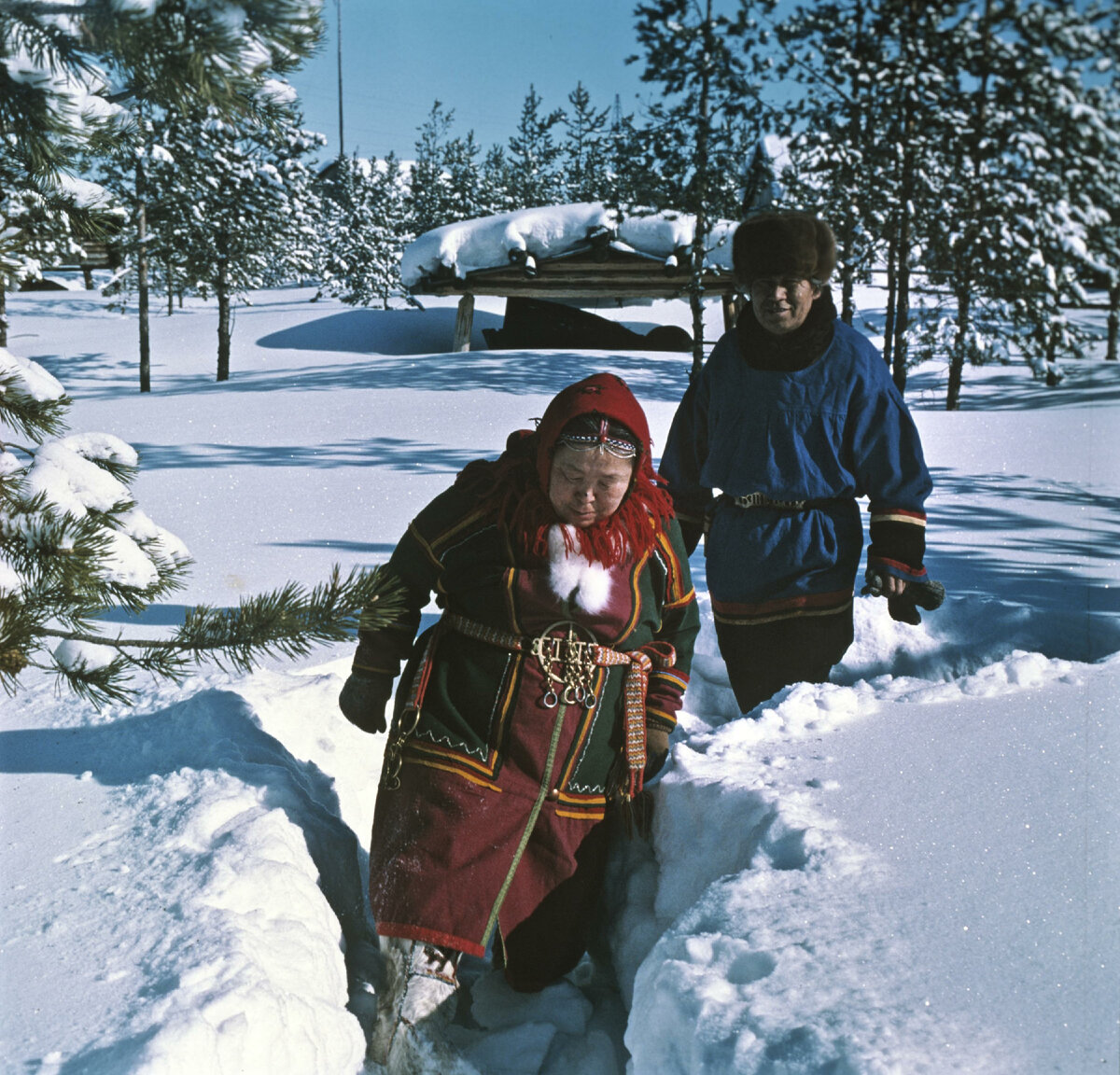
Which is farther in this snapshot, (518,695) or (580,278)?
(580,278)

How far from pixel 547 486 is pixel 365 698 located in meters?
0.64

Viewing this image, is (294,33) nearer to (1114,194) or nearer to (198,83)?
(198,83)

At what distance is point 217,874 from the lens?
2.00 m

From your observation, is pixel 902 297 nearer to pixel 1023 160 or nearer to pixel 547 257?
pixel 1023 160

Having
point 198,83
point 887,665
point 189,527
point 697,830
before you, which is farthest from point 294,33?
point 189,527

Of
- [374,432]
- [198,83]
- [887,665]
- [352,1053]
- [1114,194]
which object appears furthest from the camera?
[374,432]

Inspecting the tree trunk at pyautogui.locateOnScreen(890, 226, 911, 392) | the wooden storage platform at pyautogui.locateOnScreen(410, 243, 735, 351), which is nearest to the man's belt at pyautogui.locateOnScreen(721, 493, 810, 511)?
the tree trunk at pyautogui.locateOnScreen(890, 226, 911, 392)

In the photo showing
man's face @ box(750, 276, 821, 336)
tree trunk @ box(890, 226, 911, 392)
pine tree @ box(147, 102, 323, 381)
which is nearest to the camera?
man's face @ box(750, 276, 821, 336)

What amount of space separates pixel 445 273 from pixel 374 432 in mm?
4695

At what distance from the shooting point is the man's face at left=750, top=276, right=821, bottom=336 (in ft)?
8.27

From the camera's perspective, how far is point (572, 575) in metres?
2.16

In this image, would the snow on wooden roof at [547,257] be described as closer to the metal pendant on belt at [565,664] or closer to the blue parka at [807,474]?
the blue parka at [807,474]

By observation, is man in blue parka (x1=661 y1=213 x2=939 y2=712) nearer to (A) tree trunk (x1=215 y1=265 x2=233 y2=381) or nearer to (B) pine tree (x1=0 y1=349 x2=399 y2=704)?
(B) pine tree (x1=0 y1=349 x2=399 y2=704)

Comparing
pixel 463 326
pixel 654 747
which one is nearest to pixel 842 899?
pixel 654 747
